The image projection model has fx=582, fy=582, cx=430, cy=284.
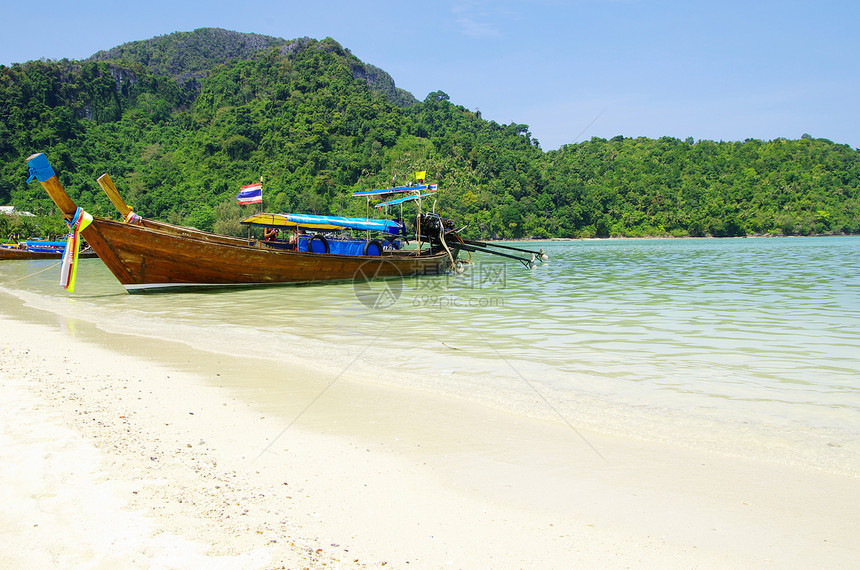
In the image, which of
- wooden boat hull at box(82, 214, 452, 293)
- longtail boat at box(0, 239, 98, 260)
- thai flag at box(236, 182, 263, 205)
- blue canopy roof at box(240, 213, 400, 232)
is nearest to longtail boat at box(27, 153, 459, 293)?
wooden boat hull at box(82, 214, 452, 293)

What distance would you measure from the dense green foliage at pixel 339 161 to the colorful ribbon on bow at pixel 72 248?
53.8m

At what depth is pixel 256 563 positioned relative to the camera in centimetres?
267

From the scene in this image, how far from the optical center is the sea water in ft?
17.3

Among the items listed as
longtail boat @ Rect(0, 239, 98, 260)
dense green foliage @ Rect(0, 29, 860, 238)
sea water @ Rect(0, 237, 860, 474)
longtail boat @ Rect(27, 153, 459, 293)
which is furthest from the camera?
dense green foliage @ Rect(0, 29, 860, 238)

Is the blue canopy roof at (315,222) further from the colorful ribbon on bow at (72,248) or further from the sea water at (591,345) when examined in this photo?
the colorful ribbon on bow at (72,248)

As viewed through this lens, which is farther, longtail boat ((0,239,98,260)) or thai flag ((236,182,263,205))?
longtail boat ((0,239,98,260))

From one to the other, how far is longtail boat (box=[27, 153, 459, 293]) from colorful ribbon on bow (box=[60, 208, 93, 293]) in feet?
0.30

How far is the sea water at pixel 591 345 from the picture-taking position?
5.29m

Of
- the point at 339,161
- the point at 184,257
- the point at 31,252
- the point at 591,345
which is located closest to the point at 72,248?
the point at 184,257

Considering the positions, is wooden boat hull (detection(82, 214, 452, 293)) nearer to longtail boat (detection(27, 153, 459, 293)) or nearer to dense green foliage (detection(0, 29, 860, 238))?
longtail boat (detection(27, 153, 459, 293))

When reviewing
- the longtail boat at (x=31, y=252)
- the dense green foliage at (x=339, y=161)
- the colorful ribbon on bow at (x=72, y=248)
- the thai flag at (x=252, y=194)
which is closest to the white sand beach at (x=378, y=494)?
the colorful ribbon on bow at (x=72, y=248)

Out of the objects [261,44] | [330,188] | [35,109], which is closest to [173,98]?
[35,109]

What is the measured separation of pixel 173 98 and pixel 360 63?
4102 centimetres

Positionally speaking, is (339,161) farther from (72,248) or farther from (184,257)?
(72,248)
